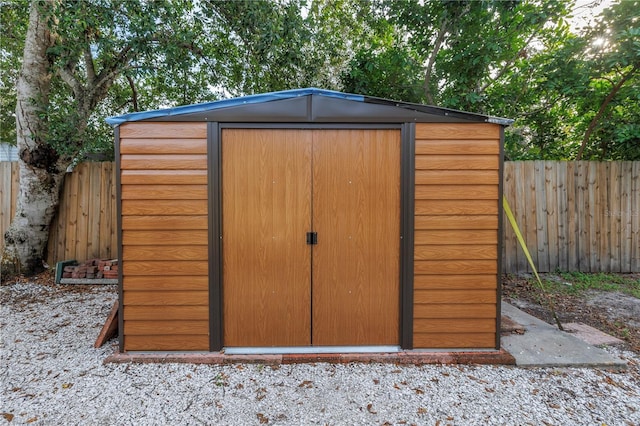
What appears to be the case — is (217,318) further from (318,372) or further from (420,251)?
(420,251)

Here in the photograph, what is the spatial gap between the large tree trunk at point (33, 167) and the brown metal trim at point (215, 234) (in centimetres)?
320

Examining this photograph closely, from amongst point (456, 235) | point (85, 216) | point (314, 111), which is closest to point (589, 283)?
point (456, 235)

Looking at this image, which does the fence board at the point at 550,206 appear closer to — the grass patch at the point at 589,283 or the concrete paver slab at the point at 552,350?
the grass patch at the point at 589,283

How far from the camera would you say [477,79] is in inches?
176

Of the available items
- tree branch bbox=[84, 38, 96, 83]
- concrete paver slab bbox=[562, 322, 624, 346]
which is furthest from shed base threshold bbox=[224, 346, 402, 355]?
tree branch bbox=[84, 38, 96, 83]

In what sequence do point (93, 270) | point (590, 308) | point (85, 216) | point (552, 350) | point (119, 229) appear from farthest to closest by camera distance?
point (85, 216), point (93, 270), point (590, 308), point (552, 350), point (119, 229)

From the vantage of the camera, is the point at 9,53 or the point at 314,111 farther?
the point at 9,53

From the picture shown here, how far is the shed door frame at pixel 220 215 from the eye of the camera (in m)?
2.46

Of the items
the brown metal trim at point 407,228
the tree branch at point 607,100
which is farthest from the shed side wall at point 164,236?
the tree branch at point 607,100

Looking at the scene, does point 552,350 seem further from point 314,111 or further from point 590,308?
point 314,111

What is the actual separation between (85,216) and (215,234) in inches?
128

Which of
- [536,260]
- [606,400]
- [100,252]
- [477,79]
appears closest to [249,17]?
[477,79]

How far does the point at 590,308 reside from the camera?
3523mm

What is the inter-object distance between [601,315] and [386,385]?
2903 mm
